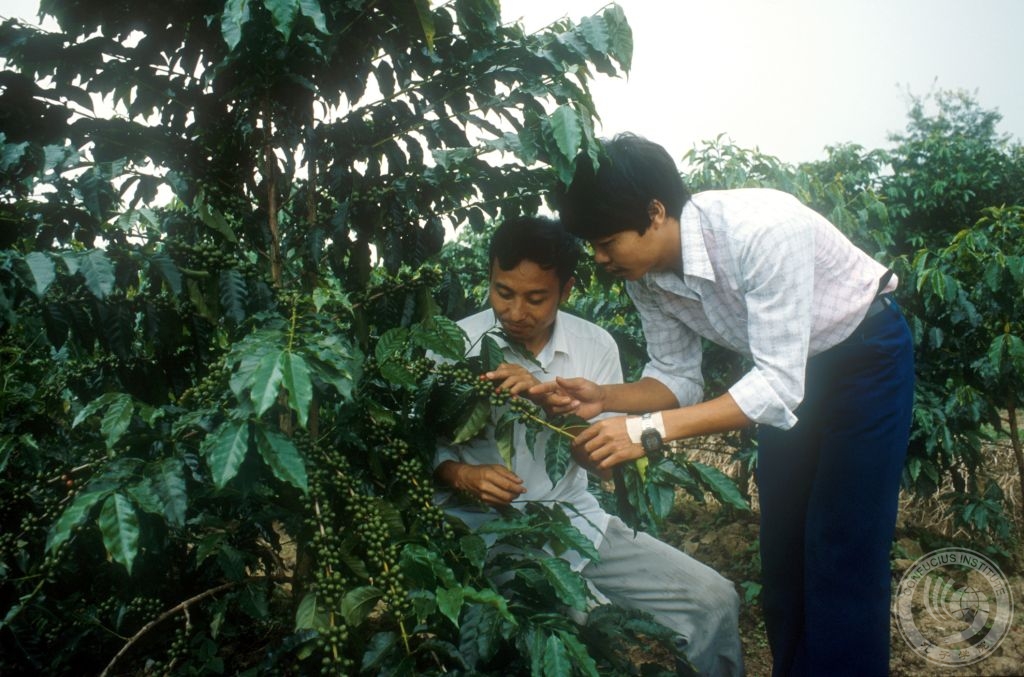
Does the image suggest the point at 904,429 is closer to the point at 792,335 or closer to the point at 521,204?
the point at 792,335

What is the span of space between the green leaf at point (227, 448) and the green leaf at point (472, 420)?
62 cm

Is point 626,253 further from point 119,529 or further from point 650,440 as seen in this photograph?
point 119,529

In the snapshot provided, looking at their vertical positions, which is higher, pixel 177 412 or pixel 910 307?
pixel 910 307

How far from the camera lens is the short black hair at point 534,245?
216cm

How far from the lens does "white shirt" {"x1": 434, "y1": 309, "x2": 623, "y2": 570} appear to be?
7.00ft

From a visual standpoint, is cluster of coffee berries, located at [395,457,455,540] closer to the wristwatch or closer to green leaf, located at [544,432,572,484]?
green leaf, located at [544,432,572,484]

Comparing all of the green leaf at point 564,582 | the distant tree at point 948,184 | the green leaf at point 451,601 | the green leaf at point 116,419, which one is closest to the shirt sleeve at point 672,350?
the green leaf at point 564,582

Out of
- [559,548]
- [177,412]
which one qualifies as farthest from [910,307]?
[177,412]

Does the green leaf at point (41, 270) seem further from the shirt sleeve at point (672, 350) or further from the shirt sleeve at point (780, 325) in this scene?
the shirt sleeve at point (672, 350)

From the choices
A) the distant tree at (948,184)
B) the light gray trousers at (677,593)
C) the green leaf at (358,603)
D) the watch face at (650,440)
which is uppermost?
the distant tree at (948,184)

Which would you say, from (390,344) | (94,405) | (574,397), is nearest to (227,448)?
(94,405)

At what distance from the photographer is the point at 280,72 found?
1.57 metres

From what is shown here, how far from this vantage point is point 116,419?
4.14ft

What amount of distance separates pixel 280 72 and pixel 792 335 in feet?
4.40
